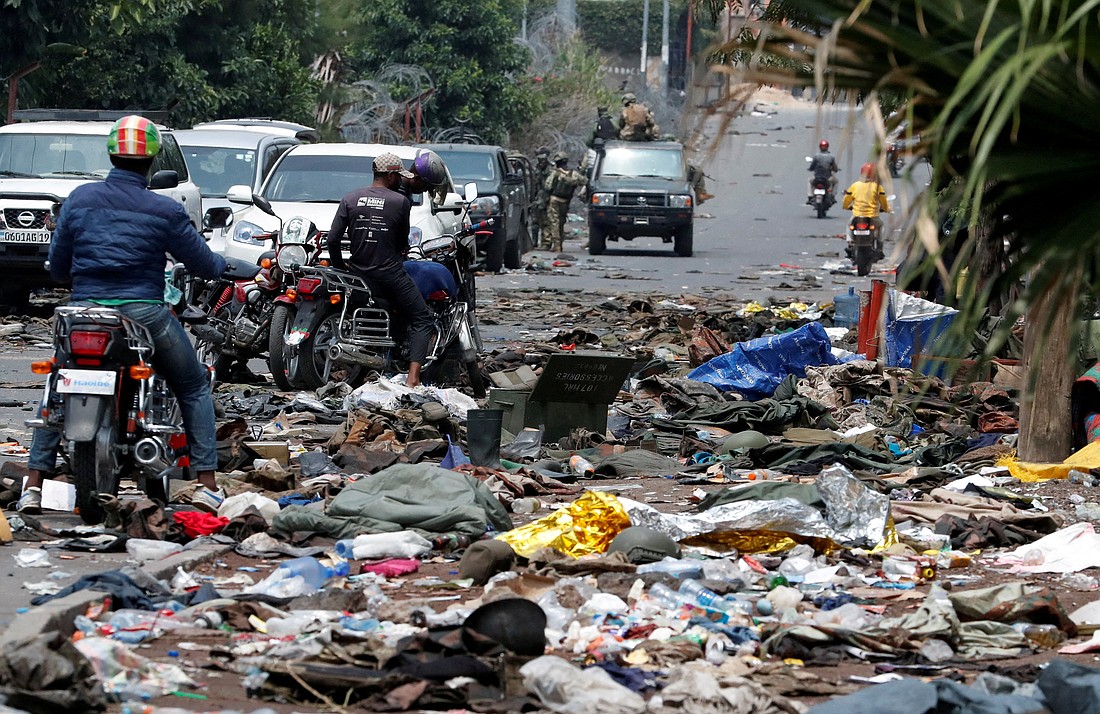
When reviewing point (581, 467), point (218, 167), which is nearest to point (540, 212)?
point (218, 167)

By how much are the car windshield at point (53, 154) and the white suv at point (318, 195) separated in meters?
2.11

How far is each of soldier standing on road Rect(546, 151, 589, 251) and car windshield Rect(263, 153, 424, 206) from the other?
14.7 metres

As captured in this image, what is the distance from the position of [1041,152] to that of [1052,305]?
0.47 meters

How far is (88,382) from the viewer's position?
23.7 feet

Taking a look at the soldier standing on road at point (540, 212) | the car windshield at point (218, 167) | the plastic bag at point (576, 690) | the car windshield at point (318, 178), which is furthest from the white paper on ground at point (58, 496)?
the soldier standing on road at point (540, 212)

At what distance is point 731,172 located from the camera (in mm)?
54219

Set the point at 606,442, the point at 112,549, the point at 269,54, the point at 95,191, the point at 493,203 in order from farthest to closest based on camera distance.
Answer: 1. the point at 269,54
2. the point at 493,203
3. the point at 606,442
4. the point at 95,191
5. the point at 112,549

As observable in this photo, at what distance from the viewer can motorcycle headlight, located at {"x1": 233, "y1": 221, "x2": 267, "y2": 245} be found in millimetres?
16828

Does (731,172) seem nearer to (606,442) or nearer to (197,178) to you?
(197,178)

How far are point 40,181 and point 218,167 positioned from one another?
4.15 meters

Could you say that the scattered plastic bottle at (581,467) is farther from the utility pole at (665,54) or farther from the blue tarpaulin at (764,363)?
the utility pole at (665,54)

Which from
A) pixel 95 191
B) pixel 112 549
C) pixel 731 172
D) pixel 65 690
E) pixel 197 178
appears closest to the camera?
pixel 65 690

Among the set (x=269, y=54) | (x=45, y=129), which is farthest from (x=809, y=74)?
(x=269, y=54)

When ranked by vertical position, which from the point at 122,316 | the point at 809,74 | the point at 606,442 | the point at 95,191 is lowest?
the point at 606,442
